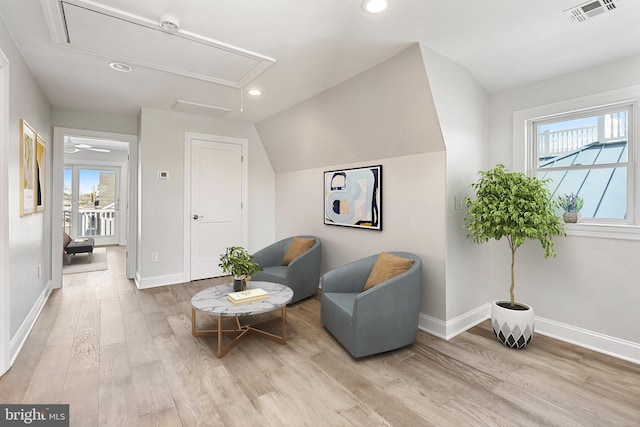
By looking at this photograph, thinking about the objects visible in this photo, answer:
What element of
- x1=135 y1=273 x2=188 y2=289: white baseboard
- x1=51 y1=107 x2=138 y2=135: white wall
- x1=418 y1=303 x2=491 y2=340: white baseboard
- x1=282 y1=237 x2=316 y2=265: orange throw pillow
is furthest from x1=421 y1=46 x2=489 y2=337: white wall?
x1=51 y1=107 x2=138 y2=135: white wall

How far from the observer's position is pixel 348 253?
380 cm

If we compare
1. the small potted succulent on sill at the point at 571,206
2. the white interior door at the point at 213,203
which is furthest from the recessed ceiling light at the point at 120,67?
the small potted succulent on sill at the point at 571,206

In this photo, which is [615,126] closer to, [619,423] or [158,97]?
[619,423]

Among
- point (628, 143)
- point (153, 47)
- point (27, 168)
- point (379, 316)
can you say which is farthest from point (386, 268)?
point (27, 168)

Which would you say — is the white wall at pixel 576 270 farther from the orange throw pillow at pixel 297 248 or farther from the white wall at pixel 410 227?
the orange throw pillow at pixel 297 248

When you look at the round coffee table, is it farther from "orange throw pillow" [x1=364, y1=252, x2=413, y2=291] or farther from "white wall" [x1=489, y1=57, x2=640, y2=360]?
"white wall" [x1=489, y1=57, x2=640, y2=360]

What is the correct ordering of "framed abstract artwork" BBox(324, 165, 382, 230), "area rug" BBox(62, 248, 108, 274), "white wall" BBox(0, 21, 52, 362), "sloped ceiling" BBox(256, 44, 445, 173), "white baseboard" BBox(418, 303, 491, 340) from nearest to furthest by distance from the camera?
"white wall" BBox(0, 21, 52, 362) < "sloped ceiling" BBox(256, 44, 445, 173) < "white baseboard" BBox(418, 303, 491, 340) < "framed abstract artwork" BBox(324, 165, 382, 230) < "area rug" BBox(62, 248, 108, 274)

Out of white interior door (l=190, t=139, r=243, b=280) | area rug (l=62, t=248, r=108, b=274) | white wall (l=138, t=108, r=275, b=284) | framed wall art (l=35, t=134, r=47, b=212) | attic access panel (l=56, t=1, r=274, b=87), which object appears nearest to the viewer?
attic access panel (l=56, t=1, r=274, b=87)

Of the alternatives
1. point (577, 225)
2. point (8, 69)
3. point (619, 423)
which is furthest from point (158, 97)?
point (619, 423)

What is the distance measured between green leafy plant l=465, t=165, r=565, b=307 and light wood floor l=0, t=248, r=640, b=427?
3.13 ft

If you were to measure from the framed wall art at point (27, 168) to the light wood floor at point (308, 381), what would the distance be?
3.77 ft

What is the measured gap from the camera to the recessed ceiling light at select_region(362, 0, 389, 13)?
1885mm

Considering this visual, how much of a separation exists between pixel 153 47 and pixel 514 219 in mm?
3184

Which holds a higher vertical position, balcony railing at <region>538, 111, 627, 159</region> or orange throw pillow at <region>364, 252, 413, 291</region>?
balcony railing at <region>538, 111, 627, 159</region>
